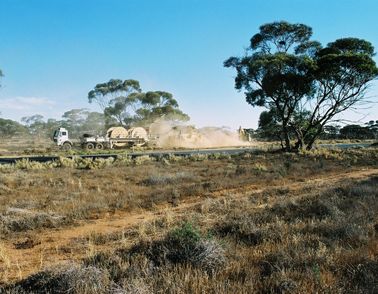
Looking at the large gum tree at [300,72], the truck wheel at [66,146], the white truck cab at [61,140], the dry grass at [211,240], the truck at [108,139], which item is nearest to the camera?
the dry grass at [211,240]

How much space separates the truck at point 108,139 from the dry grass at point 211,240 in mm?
39673

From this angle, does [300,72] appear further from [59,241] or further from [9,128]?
[9,128]

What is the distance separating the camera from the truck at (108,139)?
52.8m

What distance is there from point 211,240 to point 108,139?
1971 inches

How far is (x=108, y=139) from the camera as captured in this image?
2144 inches

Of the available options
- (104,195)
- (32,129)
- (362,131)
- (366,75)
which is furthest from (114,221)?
(32,129)

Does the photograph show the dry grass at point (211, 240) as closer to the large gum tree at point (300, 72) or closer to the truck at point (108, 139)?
the large gum tree at point (300, 72)

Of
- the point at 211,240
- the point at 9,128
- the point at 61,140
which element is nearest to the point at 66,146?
the point at 61,140

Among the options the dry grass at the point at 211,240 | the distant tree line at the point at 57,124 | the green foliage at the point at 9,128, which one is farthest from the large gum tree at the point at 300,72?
the green foliage at the point at 9,128

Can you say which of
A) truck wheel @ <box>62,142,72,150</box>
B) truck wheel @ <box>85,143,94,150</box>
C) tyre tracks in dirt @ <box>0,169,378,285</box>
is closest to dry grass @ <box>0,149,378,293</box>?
tyre tracks in dirt @ <box>0,169,378,285</box>

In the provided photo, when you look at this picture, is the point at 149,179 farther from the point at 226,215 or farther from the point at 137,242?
the point at 137,242

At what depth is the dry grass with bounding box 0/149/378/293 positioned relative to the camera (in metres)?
4.66

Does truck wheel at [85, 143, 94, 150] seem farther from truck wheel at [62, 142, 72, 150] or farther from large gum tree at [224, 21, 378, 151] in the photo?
large gum tree at [224, 21, 378, 151]

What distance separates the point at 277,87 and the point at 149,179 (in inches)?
761
